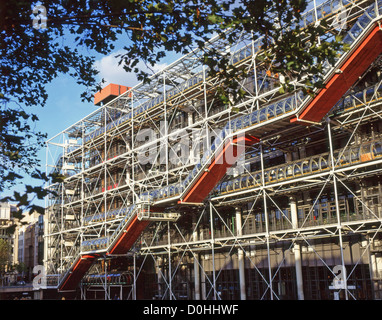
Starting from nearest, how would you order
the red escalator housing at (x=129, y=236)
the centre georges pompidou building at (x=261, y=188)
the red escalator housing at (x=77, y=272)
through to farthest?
the centre georges pompidou building at (x=261, y=188), the red escalator housing at (x=129, y=236), the red escalator housing at (x=77, y=272)

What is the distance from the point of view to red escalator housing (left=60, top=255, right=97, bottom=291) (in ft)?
102

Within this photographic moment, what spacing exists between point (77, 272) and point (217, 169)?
1568 centimetres

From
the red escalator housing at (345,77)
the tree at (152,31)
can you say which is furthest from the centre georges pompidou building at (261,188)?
the tree at (152,31)

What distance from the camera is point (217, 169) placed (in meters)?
22.2

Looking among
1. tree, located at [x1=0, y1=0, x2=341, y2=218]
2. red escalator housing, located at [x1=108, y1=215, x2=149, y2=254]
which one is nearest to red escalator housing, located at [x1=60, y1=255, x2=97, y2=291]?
red escalator housing, located at [x1=108, y1=215, x2=149, y2=254]

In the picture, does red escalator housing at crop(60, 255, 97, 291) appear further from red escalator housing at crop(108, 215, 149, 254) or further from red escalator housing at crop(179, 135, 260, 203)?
red escalator housing at crop(179, 135, 260, 203)

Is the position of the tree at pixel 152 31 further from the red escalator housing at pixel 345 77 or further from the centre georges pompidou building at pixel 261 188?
the red escalator housing at pixel 345 77

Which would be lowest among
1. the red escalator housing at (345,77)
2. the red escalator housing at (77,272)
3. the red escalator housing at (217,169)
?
the red escalator housing at (77,272)

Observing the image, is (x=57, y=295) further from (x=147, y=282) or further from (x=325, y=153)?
(x=325, y=153)

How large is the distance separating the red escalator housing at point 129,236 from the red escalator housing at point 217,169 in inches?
163

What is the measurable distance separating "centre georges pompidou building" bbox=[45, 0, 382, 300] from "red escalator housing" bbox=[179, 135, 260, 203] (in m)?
0.07

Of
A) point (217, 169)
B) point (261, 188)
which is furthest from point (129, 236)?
point (261, 188)

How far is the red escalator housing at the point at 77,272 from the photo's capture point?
30953mm
